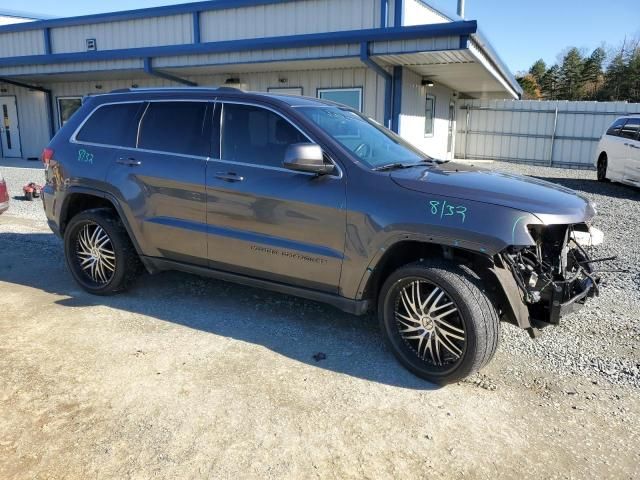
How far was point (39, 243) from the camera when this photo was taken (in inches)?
276

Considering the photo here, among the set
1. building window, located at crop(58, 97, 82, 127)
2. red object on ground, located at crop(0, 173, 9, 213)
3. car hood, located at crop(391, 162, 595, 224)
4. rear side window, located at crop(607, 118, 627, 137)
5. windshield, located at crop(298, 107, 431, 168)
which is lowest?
red object on ground, located at crop(0, 173, 9, 213)

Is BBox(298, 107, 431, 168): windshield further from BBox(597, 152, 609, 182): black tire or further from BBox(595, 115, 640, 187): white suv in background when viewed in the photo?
BBox(597, 152, 609, 182): black tire

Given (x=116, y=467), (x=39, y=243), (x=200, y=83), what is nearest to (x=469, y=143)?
(x=200, y=83)

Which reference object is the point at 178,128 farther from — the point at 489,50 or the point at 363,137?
the point at 489,50

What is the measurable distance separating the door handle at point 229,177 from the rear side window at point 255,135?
135 mm

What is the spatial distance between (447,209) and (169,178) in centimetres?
237

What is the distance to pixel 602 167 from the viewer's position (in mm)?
14484

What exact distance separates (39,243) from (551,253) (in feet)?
20.7

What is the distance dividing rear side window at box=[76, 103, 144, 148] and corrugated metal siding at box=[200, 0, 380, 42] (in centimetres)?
943

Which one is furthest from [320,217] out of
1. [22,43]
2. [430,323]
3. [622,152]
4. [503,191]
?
[22,43]

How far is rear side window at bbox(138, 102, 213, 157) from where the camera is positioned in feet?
14.4

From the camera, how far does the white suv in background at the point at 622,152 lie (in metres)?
12.3

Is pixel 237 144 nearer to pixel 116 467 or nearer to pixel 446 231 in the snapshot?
pixel 446 231

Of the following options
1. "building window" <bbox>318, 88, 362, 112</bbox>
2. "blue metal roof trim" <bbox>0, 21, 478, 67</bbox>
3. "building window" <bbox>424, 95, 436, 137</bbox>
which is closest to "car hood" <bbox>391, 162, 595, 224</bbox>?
"blue metal roof trim" <bbox>0, 21, 478, 67</bbox>
